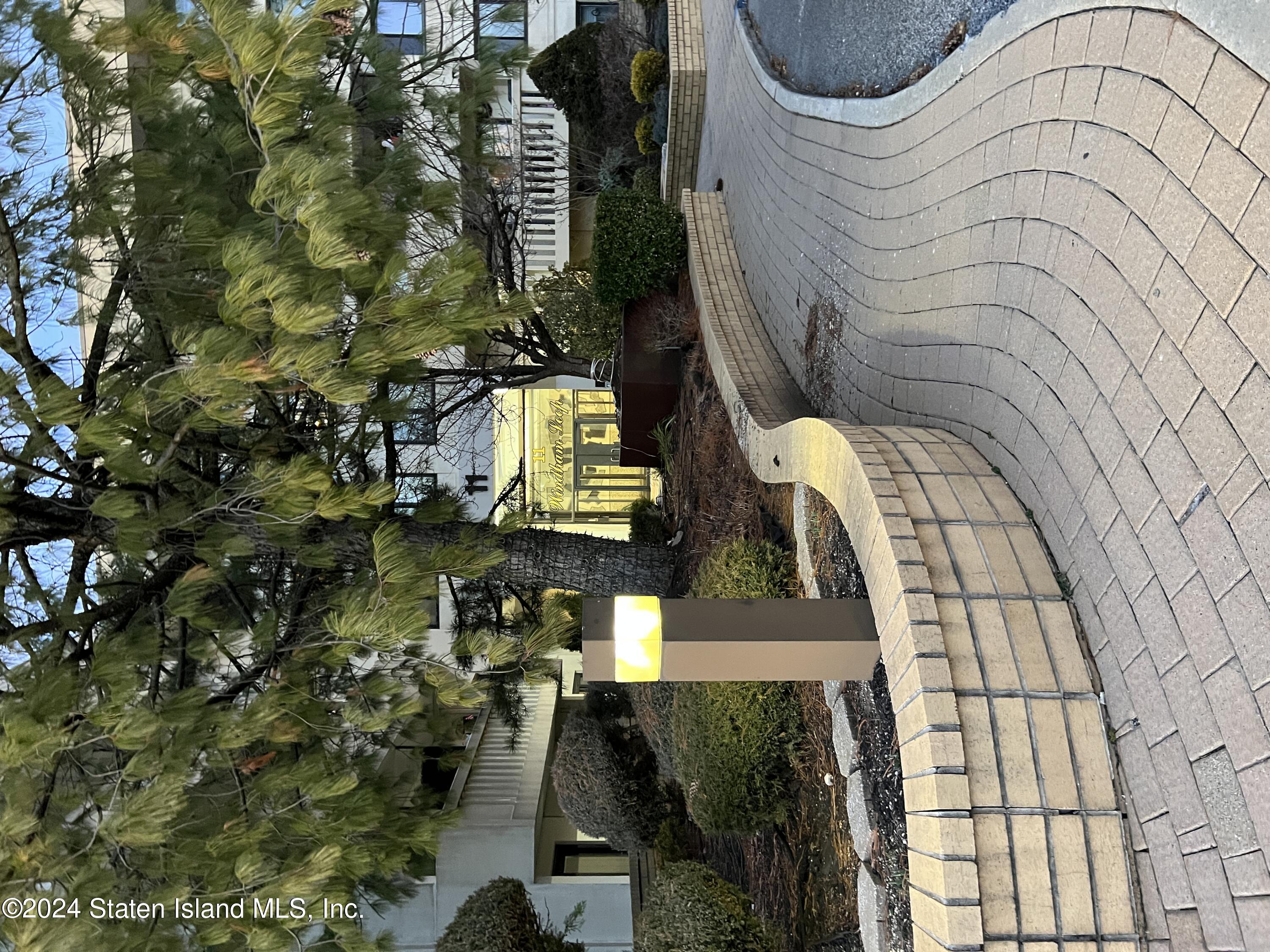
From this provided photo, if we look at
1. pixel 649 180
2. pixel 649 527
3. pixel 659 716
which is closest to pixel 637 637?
pixel 659 716

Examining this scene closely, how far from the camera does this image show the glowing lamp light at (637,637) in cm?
303

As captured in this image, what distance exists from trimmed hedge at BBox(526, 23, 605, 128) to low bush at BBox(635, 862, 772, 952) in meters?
11.7

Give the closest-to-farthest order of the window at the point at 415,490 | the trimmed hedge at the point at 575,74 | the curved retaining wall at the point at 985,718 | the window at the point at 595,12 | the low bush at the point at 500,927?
→ the curved retaining wall at the point at 985,718 → the window at the point at 415,490 → the low bush at the point at 500,927 → the trimmed hedge at the point at 575,74 → the window at the point at 595,12

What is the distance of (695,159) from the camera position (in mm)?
10945

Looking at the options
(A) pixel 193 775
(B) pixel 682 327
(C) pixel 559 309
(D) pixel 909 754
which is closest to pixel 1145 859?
(D) pixel 909 754

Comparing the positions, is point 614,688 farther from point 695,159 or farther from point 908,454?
point 695,159

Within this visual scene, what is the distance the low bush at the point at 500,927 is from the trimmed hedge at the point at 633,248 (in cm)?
562

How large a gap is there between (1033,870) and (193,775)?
352 cm

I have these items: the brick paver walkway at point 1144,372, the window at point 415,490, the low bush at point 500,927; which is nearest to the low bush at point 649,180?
the window at point 415,490

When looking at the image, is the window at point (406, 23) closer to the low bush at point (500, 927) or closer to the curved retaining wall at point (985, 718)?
the low bush at point (500, 927)

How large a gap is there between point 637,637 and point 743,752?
90.3 inches

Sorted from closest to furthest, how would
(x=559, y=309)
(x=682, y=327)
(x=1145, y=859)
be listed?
(x=1145, y=859)
(x=682, y=327)
(x=559, y=309)

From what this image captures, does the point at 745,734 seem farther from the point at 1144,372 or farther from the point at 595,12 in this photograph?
the point at 595,12

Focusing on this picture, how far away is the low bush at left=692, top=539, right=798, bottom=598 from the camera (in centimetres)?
493
